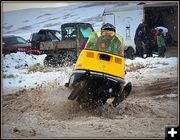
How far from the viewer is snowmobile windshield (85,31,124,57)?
919 centimetres

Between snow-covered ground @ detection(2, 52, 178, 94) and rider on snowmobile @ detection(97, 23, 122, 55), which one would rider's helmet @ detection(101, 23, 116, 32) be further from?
snow-covered ground @ detection(2, 52, 178, 94)

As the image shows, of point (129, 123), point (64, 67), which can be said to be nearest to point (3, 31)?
point (64, 67)

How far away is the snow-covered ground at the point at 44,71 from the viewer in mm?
9336

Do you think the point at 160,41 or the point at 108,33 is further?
the point at 160,41

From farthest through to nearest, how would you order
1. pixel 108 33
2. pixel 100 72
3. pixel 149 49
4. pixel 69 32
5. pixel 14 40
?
pixel 149 49, pixel 69 32, pixel 14 40, pixel 108 33, pixel 100 72

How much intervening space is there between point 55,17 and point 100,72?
1821 millimetres

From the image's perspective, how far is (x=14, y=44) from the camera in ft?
31.8

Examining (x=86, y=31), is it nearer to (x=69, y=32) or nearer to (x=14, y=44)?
(x=69, y=32)

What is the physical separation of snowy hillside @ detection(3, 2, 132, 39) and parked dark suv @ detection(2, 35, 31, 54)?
127 millimetres

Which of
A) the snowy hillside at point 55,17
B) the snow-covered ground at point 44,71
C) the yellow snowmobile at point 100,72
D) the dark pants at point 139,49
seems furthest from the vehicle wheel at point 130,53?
the snowy hillside at point 55,17

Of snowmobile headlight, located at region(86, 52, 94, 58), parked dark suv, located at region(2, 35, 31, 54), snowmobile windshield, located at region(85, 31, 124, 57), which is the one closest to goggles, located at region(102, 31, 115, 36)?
snowmobile windshield, located at region(85, 31, 124, 57)

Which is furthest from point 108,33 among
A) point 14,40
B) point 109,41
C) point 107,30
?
point 14,40

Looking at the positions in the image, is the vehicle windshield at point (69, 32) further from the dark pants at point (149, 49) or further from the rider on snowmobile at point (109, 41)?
the dark pants at point (149, 49)

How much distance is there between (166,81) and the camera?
10.0 m
